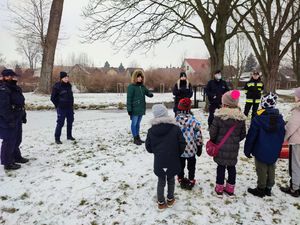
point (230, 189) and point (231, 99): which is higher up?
point (231, 99)

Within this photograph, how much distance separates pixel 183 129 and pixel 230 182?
42.6 inches

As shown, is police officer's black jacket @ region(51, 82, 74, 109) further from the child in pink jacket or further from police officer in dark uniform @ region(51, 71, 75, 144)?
the child in pink jacket

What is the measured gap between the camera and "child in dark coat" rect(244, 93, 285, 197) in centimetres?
396

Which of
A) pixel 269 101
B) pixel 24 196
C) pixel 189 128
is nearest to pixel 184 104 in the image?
pixel 189 128

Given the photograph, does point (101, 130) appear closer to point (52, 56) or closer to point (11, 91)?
point (11, 91)

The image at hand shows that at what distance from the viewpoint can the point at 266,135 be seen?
4020mm

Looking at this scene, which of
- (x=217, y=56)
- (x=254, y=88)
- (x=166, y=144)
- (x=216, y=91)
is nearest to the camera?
(x=166, y=144)

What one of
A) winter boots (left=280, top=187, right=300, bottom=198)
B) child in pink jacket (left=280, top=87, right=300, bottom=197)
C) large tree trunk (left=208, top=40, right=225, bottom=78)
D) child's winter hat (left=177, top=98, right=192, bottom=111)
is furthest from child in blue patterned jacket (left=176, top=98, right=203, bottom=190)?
large tree trunk (left=208, top=40, right=225, bottom=78)

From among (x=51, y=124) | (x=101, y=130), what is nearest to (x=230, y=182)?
(x=101, y=130)

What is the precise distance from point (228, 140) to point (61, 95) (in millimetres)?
4504

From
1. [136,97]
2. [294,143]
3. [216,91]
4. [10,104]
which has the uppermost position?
[216,91]

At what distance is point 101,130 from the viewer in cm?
898

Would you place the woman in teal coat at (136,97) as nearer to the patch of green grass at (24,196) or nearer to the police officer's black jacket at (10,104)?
the police officer's black jacket at (10,104)

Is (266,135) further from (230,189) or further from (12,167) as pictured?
(12,167)
